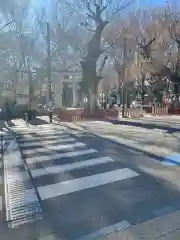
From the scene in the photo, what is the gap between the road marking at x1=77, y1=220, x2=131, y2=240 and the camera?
3.61 metres

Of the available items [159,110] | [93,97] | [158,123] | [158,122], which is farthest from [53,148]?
[159,110]

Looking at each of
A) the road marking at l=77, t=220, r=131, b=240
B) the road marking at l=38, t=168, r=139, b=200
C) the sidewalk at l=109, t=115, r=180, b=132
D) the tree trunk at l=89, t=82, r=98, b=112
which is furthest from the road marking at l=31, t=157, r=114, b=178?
the tree trunk at l=89, t=82, r=98, b=112

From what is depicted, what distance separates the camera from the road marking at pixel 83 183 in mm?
5285

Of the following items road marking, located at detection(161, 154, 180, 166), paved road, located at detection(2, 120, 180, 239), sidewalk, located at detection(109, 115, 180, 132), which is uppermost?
sidewalk, located at detection(109, 115, 180, 132)

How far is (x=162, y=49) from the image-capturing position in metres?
33.8

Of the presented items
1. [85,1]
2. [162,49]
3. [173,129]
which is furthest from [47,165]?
[162,49]

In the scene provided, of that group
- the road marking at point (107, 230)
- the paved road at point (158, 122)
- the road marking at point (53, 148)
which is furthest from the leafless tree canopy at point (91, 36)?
the road marking at point (107, 230)

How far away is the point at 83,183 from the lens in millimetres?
5730

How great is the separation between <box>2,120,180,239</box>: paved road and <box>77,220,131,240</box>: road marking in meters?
0.03

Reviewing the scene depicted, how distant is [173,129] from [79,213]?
10.6m

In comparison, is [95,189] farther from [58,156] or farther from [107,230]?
[58,156]

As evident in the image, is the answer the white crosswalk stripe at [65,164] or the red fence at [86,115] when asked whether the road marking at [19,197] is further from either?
the red fence at [86,115]

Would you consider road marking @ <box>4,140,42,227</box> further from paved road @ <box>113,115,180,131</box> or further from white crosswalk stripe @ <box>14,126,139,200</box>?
paved road @ <box>113,115,180,131</box>

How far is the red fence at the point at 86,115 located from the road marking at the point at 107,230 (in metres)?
17.4
